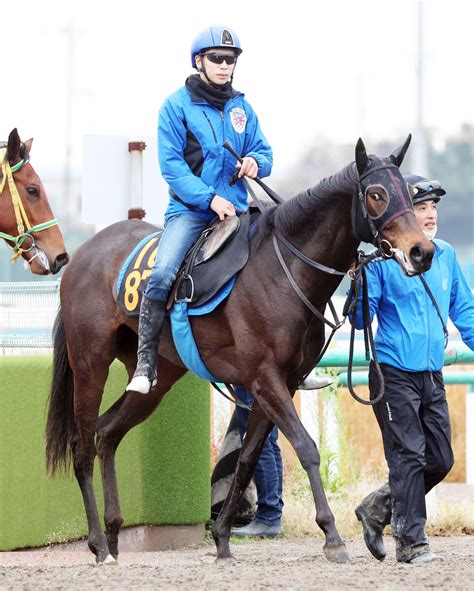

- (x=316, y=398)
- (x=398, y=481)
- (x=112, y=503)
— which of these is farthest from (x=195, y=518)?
(x=398, y=481)

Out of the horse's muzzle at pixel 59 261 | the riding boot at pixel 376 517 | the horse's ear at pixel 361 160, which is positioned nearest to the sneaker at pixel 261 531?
the riding boot at pixel 376 517

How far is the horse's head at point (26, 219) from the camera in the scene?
788 cm

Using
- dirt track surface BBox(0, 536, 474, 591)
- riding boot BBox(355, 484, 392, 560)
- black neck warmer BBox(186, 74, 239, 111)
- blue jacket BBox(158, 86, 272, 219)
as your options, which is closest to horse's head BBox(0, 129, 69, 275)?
blue jacket BBox(158, 86, 272, 219)

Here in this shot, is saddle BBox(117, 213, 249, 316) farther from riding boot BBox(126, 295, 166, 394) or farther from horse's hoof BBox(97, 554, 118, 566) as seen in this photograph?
horse's hoof BBox(97, 554, 118, 566)

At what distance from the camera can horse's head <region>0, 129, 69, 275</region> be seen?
7883 mm

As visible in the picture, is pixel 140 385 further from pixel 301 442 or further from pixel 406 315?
pixel 406 315

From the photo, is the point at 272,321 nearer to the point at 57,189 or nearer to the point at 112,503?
the point at 112,503

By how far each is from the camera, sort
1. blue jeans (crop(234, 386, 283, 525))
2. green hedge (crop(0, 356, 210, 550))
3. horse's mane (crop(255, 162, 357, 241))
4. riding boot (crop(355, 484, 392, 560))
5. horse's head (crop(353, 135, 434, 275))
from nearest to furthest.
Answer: horse's head (crop(353, 135, 434, 275)), horse's mane (crop(255, 162, 357, 241)), riding boot (crop(355, 484, 392, 560)), green hedge (crop(0, 356, 210, 550)), blue jeans (crop(234, 386, 283, 525))

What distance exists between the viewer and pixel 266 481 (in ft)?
26.9

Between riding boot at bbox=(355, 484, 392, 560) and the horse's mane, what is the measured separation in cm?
158

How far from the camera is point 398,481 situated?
6.28m

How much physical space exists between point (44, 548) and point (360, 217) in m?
3.11

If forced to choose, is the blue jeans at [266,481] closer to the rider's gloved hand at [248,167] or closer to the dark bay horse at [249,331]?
the dark bay horse at [249,331]

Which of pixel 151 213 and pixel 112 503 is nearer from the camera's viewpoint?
pixel 112 503
